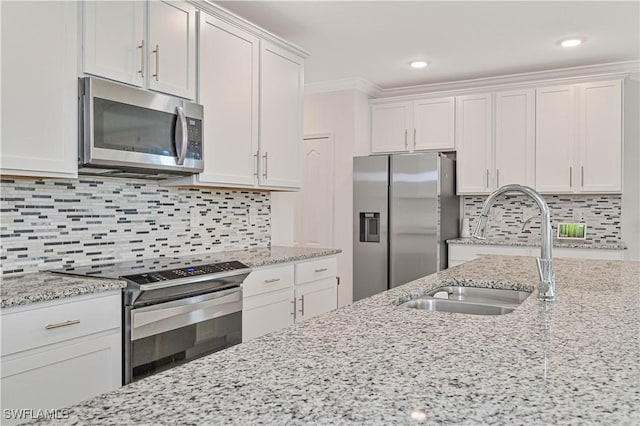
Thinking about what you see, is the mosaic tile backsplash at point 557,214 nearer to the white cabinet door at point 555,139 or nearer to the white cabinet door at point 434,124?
the white cabinet door at point 555,139

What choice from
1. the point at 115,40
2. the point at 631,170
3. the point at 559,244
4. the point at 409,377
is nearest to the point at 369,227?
the point at 559,244

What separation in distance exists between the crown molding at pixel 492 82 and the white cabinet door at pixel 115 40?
2786mm

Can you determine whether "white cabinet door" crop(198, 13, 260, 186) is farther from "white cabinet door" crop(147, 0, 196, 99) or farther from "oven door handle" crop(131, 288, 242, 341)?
"oven door handle" crop(131, 288, 242, 341)

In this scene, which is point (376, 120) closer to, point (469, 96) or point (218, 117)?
point (469, 96)

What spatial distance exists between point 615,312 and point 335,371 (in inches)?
37.7

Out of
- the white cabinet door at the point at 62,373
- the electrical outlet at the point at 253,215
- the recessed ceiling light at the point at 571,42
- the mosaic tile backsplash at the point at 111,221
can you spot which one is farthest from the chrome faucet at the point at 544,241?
the recessed ceiling light at the point at 571,42

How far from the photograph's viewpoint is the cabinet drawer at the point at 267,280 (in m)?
2.82

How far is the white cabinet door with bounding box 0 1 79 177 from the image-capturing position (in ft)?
6.45

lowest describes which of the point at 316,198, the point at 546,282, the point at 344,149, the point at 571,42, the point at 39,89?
the point at 546,282

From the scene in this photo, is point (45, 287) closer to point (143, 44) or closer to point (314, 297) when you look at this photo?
point (143, 44)

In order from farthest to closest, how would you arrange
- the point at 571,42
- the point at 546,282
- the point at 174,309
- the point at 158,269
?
the point at 571,42 < the point at 158,269 < the point at 174,309 < the point at 546,282

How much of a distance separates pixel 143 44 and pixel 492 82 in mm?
3503

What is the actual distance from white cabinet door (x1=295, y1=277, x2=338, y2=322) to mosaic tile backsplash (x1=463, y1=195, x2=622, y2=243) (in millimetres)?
1985

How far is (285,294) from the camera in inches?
123
